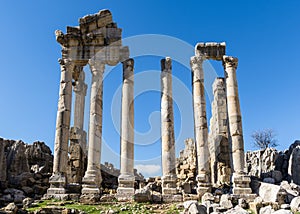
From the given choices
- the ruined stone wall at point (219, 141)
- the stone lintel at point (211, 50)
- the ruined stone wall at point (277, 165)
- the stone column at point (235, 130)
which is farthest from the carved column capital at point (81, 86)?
the ruined stone wall at point (277, 165)

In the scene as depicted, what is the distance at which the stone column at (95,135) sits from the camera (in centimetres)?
1777

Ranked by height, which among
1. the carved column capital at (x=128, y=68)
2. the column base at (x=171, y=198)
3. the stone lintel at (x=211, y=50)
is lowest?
the column base at (x=171, y=198)

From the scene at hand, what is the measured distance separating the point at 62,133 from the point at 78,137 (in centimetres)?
518

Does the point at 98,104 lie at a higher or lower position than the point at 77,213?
higher

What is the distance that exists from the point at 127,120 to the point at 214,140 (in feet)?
26.9

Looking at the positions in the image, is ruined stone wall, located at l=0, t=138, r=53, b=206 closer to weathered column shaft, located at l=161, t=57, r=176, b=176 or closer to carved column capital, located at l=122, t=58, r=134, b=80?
weathered column shaft, located at l=161, t=57, r=176, b=176

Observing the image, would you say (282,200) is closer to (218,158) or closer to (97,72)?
(218,158)

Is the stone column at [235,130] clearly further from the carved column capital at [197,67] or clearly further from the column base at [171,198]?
the column base at [171,198]

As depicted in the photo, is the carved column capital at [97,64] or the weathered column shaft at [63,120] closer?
the weathered column shaft at [63,120]

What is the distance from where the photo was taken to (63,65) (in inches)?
795

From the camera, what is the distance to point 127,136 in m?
18.7

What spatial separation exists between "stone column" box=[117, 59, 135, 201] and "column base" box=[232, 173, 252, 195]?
18.4ft

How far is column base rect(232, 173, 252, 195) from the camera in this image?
687 inches

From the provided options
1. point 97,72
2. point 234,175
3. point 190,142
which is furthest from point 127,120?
point 190,142
